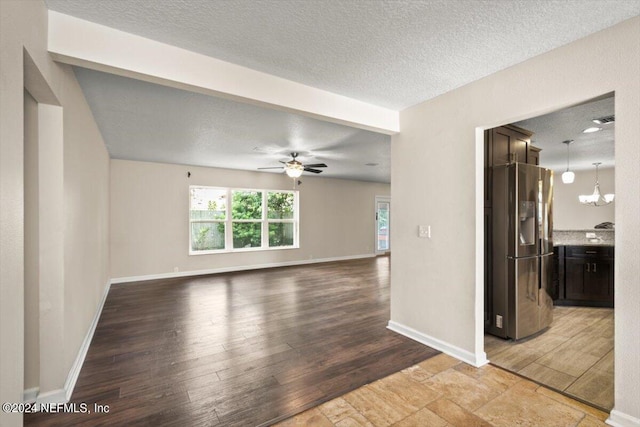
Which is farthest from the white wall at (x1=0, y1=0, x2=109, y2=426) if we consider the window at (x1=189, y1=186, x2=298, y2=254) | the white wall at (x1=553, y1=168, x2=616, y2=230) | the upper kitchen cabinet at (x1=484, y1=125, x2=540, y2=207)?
the white wall at (x1=553, y1=168, x2=616, y2=230)

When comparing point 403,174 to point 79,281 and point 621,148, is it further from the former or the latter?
point 79,281

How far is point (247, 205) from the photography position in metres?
7.34

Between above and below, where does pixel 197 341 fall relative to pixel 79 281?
below

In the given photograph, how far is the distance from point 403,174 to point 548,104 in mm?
1425

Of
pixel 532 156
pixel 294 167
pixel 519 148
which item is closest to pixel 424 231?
pixel 519 148

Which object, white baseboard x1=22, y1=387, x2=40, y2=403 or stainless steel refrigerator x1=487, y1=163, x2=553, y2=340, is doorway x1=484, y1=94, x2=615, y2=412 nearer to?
stainless steel refrigerator x1=487, y1=163, x2=553, y2=340

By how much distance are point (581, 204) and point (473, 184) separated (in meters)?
6.74

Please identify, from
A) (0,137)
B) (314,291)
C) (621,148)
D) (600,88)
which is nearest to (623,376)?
(621,148)

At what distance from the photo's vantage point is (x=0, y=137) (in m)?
1.11

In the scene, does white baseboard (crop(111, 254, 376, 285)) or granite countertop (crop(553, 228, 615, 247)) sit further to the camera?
white baseboard (crop(111, 254, 376, 285))

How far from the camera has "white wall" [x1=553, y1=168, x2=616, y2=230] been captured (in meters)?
6.70

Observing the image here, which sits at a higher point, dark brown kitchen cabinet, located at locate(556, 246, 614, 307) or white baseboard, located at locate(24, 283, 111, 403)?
dark brown kitchen cabinet, located at locate(556, 246, 614, 307)

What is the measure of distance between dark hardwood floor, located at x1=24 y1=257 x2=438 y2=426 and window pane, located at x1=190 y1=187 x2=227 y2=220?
211 cm

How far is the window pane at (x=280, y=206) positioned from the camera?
25.2ft
